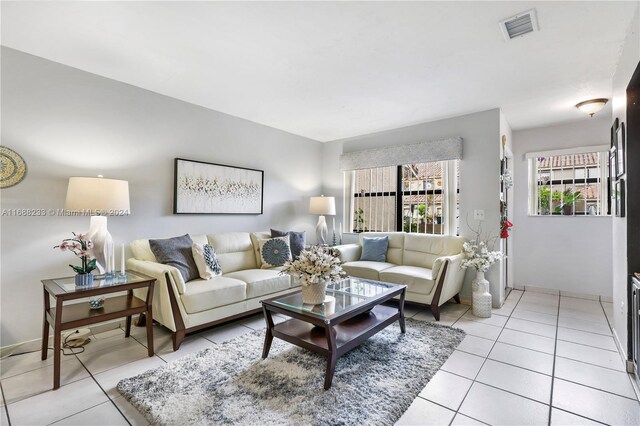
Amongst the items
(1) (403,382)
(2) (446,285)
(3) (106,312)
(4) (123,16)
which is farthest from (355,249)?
(4) (123,16)

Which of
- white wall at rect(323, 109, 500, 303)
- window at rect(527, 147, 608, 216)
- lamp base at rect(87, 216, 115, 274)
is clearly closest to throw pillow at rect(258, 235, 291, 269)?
lamp base at rect(87, 216, 115, 274)

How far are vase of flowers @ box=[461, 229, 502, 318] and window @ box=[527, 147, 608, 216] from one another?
1.59 metres

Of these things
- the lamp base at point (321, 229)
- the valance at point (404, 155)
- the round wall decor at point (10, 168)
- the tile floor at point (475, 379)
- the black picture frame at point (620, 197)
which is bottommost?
the tile floor at point (475, 379)

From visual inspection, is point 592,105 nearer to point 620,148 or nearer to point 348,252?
point 620,148

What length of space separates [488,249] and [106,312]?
160 inches

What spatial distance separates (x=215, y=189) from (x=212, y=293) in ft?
5.21

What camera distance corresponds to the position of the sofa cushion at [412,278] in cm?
333

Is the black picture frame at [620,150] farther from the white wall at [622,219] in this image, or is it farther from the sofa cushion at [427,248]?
the sofa cushion at [427,248]

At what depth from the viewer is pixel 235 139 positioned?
4164 mm

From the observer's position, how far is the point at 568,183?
440cm

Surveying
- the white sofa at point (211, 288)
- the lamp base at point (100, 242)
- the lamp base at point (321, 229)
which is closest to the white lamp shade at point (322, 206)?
the lamp base at point (321, 229)

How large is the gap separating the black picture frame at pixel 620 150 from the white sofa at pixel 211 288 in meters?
3.15

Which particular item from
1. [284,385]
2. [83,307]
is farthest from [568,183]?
[83,307]

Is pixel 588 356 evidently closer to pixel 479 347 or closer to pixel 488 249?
pixel 479 347
